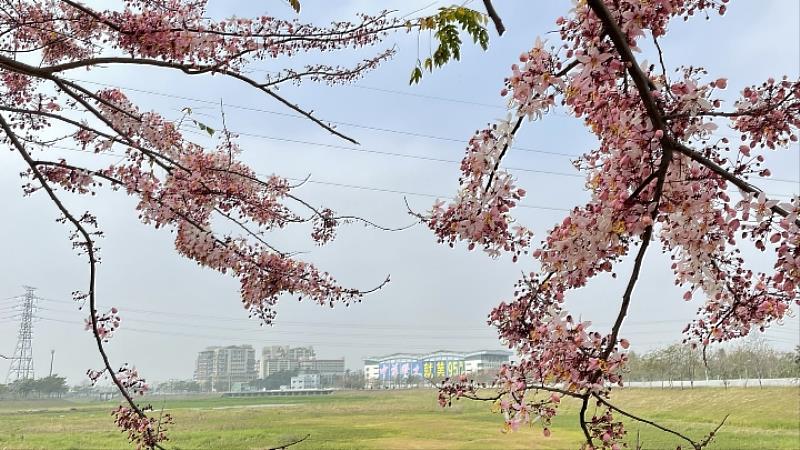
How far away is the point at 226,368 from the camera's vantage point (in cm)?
400

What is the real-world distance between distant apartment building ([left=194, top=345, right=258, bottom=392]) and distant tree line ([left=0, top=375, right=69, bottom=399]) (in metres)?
1.00

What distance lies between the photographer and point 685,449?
0.61 meters

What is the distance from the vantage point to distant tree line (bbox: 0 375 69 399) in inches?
95.0

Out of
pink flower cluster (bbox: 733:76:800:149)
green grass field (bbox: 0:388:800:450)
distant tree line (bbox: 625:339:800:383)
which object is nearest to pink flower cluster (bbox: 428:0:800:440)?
pink flower cluster (bbox: 733:76:800:149)

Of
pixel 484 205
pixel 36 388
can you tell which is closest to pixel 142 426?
pixel 484 205

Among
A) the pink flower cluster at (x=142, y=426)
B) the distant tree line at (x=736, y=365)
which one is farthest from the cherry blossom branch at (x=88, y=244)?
the distant tree line at (x=736, y=365)

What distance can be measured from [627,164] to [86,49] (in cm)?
131

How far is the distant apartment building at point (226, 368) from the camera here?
3822 millimetres

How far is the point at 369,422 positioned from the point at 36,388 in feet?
9.16

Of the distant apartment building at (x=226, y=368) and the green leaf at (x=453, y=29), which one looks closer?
the green leaf at (x=453, y=29)

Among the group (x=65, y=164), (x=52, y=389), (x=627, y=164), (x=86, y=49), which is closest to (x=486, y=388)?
(x=627, y=164)

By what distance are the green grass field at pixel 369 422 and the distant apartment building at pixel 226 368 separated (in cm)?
13

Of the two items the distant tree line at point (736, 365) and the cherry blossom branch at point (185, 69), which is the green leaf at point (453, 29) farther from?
the distant tree line at point (736, 365)

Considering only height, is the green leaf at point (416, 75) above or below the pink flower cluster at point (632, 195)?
above
